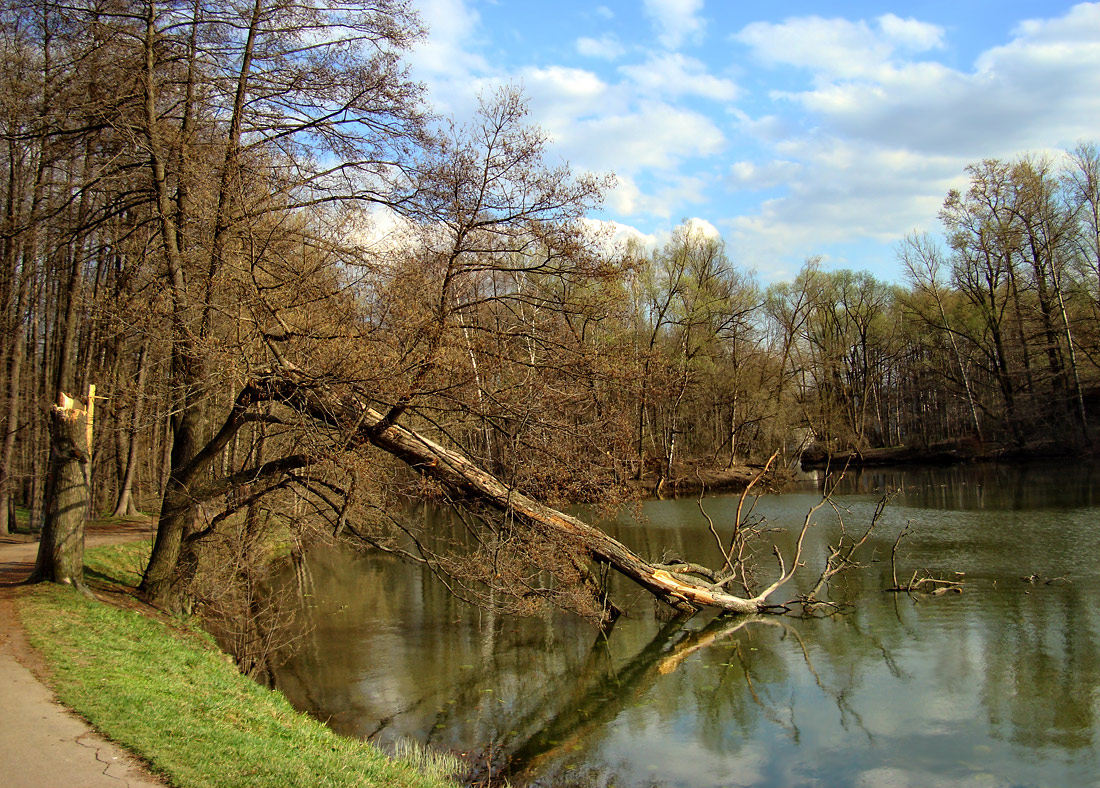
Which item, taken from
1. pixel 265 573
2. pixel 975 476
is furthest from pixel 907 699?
pixel 975 476

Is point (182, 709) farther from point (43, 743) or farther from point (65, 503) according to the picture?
point (65, 503)

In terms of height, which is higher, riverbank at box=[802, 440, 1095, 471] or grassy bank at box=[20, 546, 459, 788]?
riverbank at box=[802, 440, 1095, 471]

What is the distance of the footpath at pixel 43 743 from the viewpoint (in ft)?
14.9

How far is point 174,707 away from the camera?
20.2 ft

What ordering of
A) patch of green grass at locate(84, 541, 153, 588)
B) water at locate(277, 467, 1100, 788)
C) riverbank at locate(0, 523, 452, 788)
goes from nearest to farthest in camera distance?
riverbank at locate(0, 523, 452, 788)
water at locate(277, 467, 1100, 788)
patch of green grass at locate(84, 541, 153, 588)

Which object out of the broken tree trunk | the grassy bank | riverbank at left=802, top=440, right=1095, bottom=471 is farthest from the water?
riverbank at left=802, top=440, right=1095, bottom=471

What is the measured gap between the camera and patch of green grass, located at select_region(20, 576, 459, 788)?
5.03 metres

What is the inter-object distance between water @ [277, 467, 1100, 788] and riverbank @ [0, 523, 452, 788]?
168 cm

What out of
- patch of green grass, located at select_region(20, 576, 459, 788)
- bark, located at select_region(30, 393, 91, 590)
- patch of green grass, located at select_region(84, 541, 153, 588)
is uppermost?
bark, located at select_region(30, 393, 91, 590)

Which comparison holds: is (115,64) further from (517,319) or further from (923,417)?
(923,417)

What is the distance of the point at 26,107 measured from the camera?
10234mm

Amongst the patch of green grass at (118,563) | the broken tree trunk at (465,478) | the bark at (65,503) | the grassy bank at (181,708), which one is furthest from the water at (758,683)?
the bark at (65,503)

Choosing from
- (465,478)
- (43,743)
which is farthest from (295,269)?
(43,743)

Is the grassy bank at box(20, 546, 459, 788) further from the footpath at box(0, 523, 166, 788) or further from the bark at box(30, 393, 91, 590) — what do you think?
the bark at box(30, 393, 91, 590)
